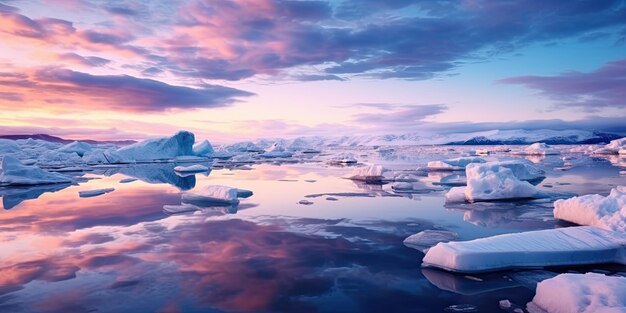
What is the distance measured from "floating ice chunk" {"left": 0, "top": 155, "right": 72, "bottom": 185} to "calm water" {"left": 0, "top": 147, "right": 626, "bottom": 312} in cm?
554

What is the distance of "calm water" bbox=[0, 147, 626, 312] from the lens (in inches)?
154

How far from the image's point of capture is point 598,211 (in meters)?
6.36

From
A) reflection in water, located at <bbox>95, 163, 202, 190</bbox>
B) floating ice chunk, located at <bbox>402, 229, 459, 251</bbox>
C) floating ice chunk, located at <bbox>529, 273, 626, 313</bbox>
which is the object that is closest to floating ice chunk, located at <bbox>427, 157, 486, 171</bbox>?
reflection in water, located at <bbox>95, 163, 202, 190</bbox>

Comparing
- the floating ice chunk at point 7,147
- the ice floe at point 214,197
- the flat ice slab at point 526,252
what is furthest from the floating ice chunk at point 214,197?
the floating ice chunk at point 7,147

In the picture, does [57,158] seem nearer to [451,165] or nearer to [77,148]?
[77,148]

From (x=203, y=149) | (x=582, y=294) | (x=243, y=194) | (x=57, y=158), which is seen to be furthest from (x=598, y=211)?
(x=57, y=158)

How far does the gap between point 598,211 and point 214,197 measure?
7.57 m

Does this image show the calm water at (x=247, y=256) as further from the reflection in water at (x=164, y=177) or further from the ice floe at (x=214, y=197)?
the reflection in water at (x=164, y=177)

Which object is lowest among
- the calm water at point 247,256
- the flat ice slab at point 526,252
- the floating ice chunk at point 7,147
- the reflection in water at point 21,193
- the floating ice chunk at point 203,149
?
the calm water at point 247,256

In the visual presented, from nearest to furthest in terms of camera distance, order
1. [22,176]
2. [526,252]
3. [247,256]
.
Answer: [526,252] → [247,256] → [22,176]

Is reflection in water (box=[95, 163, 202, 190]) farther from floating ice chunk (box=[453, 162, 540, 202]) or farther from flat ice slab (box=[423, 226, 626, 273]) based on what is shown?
flat ice slab (box=[423, 226, 626, 273])

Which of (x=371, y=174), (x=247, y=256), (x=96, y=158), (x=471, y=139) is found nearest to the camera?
(x=247, y=256)

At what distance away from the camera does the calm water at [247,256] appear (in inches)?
154

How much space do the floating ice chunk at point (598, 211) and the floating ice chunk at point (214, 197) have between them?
6.72m
